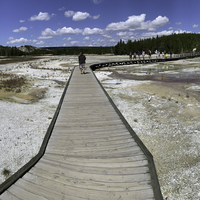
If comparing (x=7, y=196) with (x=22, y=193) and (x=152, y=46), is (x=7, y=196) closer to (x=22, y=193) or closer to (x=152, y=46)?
(x=22, y=193)

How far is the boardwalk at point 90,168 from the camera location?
10.6 feet

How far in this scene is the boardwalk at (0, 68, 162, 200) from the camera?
3221 millimetres

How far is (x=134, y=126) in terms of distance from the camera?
27.2 feet

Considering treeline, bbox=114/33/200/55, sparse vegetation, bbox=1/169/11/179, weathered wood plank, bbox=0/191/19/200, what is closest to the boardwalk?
weathered wood plank, bbox=0/191/19/200

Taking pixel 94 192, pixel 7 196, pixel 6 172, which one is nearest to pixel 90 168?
pixel 94 192

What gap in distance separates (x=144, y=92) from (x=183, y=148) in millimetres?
7854

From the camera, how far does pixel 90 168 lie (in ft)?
12.7

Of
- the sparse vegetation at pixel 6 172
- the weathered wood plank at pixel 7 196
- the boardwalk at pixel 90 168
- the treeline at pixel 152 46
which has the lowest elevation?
the sparse vegetation at pixel 6 172

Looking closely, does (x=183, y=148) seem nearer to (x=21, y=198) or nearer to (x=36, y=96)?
(x=21, y=198)

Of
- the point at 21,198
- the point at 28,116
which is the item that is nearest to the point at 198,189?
the point at 21,198

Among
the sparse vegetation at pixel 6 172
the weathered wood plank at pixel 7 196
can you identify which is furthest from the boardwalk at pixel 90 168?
the sparse vegetation at pixel 6 172

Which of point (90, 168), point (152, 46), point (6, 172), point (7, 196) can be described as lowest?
point (6, 172)

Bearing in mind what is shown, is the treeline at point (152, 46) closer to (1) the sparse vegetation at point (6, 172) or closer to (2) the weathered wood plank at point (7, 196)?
(1) the sparse vegetation at point (6, 172)

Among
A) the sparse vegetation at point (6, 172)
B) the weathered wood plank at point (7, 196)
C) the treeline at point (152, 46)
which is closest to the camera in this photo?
the weathered wood plank at point (7, 196)
